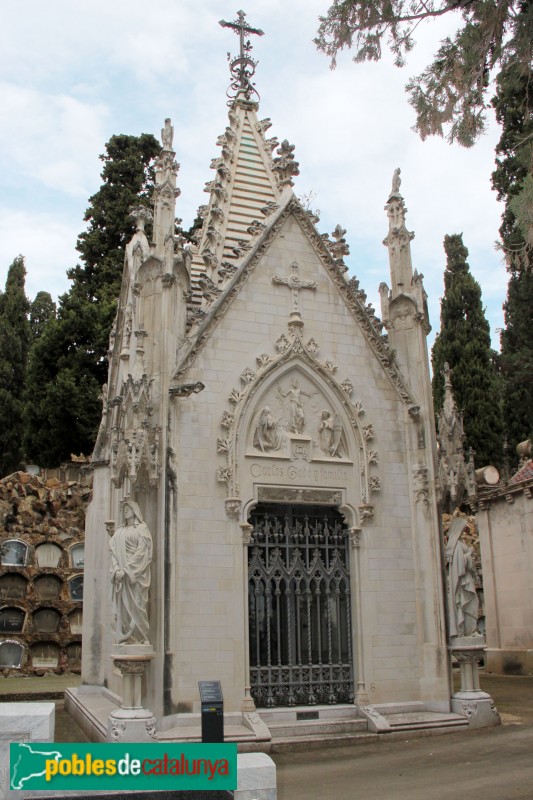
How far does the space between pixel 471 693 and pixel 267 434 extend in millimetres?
5330

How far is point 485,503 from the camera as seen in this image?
22812 millimetres

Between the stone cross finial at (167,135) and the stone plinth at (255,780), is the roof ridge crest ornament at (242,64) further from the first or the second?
the stone plinth at (255,780)

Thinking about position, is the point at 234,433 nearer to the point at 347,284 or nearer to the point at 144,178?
the point at 347,284

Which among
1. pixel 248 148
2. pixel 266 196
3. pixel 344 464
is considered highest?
pixel 248 148

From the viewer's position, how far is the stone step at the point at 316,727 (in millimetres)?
12168

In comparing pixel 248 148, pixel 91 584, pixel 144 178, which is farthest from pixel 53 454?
pixel 248 148

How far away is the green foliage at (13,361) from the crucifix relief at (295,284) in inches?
949

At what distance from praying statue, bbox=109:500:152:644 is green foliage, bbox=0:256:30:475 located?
988 inches

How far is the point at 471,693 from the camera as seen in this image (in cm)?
1334

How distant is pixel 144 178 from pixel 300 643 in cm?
2868

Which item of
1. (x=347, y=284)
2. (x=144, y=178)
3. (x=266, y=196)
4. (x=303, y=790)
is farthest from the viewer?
(x=144, y=178)

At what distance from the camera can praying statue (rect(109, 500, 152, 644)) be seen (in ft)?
37.9

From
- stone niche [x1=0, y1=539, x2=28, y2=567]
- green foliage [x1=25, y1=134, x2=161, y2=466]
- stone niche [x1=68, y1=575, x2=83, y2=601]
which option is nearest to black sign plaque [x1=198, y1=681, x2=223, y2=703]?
stone niche [x1=68, y1=575, x2=83, y2=601]

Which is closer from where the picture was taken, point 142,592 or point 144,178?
point 142,592
